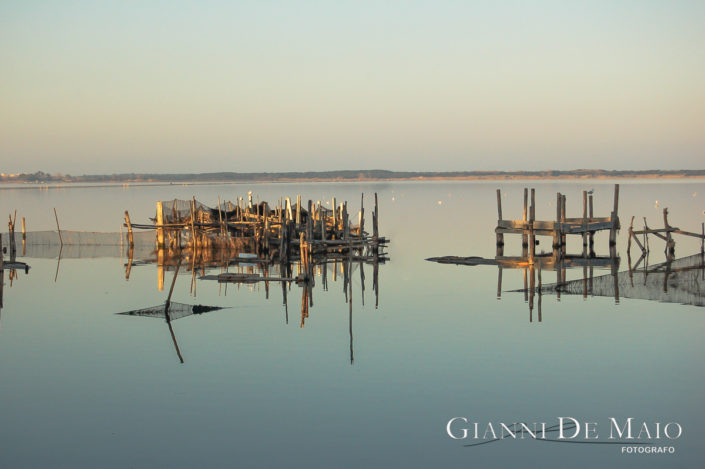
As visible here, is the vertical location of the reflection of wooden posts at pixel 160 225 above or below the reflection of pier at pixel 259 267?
above

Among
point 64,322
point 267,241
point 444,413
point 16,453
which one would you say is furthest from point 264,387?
point 267,241

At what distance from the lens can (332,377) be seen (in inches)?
706

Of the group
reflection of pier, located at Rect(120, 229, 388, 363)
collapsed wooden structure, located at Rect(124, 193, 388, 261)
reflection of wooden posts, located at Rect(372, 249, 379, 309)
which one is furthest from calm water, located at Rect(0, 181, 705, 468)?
collapsed wooden structure, located at Rect(124, 193, 388, 261)

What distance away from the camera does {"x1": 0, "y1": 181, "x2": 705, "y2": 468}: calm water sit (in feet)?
45.1

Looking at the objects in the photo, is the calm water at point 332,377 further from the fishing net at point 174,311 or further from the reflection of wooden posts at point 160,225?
the reflection of wooden posts at point 160,225

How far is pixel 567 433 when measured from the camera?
47.1 feet

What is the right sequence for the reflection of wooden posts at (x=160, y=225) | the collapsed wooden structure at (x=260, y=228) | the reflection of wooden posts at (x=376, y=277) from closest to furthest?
1. the reflection of wooden posts at (x=376, y=277)
2. the collapsed wooden structure at (x=260, y=228)
3. the reflection of wooden posts at (x=160, y=225)

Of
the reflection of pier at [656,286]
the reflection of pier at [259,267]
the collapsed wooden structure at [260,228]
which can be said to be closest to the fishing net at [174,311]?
the reflection of pier at [259,267]

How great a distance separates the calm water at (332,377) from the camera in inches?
541

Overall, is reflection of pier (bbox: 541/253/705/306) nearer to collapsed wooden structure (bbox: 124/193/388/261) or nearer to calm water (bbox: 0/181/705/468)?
calm water (bbox: 0/181/705/468)

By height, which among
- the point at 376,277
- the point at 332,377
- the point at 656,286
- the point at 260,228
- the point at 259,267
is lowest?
the point at 332,377

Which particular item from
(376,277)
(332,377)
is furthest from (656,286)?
(332,377)

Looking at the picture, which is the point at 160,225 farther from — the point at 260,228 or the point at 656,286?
the point at 656,286

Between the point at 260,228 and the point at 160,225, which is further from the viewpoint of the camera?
the point at 160,225
